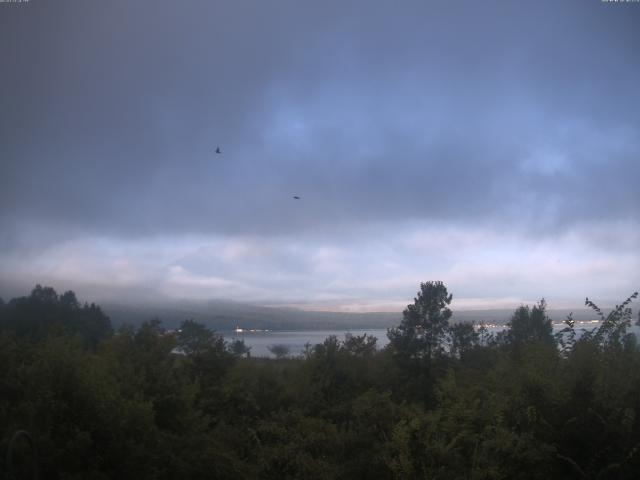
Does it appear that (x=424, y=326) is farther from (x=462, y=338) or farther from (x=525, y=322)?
(x=525, y=322)

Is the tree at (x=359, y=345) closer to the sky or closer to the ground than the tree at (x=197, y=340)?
closer to the ground

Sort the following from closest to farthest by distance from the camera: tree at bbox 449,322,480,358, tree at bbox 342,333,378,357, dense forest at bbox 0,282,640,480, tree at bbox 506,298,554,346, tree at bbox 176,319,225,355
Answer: dense forest at bbox 0,282,640,480 → tree at bbox 176,319,225,355 → tree at bbox 342,333,378,357 → tree at bbox 449,322,480,358 → tree at bbox 506,298,554,346

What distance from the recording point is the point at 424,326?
35.8 metres

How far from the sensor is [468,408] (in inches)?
471

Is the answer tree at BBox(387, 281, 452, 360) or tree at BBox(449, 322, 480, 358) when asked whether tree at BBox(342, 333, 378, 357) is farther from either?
tree at BBox(449, 322, 480, 358)

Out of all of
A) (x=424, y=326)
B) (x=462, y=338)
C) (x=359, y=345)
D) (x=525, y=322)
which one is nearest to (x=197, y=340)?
(x=359, y=345)

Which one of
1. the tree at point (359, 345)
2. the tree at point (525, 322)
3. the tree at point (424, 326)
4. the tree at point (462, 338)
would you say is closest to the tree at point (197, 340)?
the tree at point (359, 345)

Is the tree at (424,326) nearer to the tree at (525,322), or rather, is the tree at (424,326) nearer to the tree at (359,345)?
the tree at (359,345)

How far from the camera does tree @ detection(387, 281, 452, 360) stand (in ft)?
115

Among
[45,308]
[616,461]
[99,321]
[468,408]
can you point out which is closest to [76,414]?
[468,408]

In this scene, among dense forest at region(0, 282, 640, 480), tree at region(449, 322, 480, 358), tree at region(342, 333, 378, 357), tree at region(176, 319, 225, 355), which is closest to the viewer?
dense forest at region(0, 282, 640, 480)

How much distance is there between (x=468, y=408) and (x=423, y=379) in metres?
22.2

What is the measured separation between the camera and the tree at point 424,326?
35.2 m

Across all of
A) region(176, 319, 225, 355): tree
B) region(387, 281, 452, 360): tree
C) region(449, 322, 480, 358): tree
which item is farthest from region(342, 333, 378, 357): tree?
region(176, 319, 225, 355): tree
